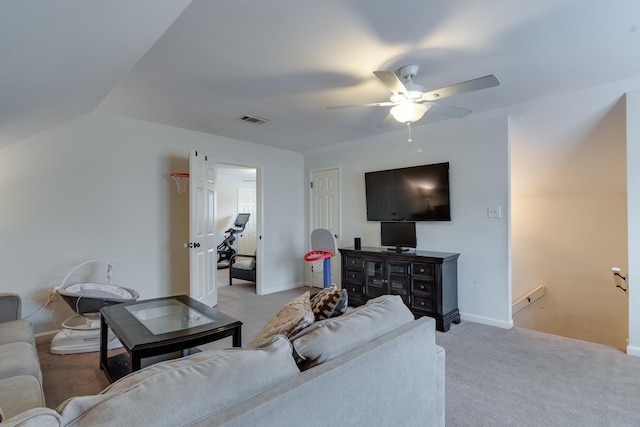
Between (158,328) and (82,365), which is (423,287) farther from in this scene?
(82,365)

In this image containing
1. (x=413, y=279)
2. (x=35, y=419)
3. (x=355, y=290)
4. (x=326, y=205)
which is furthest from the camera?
(x=326, y=205)

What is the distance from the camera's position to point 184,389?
0.77 meters

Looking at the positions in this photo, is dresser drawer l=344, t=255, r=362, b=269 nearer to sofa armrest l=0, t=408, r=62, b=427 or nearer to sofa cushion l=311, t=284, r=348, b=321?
sofa cushion l=311, t=284, r=348, b=321

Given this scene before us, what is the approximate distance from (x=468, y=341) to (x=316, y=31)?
2.93 m

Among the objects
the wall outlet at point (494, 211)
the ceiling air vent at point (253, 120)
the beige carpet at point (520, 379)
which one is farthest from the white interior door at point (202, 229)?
the wall outlet at point (494, 211)

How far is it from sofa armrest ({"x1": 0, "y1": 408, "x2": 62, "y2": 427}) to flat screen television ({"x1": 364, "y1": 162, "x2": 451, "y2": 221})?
372cm

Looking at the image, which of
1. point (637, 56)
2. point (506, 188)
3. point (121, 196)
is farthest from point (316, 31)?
point (121, 196)

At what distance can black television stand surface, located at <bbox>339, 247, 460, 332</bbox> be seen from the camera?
3371mm

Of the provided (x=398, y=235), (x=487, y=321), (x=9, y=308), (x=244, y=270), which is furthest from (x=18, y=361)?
(x=487, y=321)

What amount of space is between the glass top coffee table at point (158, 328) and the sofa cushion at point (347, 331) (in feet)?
3.40

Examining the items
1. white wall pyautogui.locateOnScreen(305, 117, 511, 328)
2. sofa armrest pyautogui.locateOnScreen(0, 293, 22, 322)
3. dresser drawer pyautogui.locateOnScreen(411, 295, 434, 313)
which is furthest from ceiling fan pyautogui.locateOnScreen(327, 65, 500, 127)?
sofa armrest pyautogui.locateOnScreen(0, 293, 22, 322)

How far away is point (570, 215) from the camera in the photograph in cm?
429

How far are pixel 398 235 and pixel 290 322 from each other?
2.89 meters

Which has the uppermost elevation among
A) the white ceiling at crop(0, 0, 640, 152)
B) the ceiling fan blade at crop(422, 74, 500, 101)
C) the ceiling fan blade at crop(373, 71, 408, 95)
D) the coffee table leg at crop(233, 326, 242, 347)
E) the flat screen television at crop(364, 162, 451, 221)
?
the white ceiling at crop(0, 0, 640, 152)
